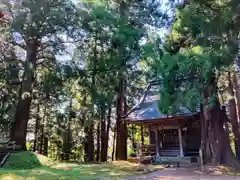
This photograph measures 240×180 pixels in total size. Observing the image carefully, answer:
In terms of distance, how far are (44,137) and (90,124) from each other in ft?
26.1

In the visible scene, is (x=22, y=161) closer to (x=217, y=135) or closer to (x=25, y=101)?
(x=25, y=101)

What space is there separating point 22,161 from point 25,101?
4157 mm

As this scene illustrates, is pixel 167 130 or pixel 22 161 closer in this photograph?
pixel 22 161

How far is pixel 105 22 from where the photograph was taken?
548 inches

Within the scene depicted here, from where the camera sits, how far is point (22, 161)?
14.3 meters

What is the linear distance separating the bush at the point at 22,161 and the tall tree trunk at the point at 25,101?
1582 millimetres

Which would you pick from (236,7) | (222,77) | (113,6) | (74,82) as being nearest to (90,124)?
(74,82)

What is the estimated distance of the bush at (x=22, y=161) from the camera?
13899 millimetres

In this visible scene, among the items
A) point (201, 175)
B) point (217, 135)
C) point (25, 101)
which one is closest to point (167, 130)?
point (217, 135)

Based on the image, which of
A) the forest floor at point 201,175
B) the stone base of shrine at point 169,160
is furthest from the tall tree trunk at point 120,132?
the forest floor at point 201,175

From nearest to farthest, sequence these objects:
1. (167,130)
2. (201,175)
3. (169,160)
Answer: (201,175), (169,160), (167,130)

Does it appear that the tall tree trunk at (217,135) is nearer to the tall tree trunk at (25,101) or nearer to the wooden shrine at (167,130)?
the wooden shrine at (167,130)

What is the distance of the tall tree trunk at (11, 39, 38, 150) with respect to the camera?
1655 cm

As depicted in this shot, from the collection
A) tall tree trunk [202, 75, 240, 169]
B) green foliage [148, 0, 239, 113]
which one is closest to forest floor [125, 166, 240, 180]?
tall tree trunk [202, 75, 240, 169]
